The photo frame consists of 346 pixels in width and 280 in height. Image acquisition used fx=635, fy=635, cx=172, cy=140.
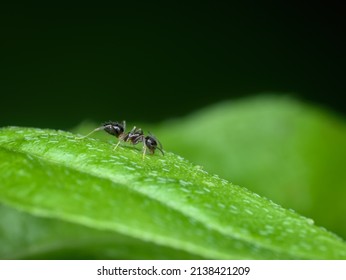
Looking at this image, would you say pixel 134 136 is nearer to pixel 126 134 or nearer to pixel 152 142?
pixel 126 134

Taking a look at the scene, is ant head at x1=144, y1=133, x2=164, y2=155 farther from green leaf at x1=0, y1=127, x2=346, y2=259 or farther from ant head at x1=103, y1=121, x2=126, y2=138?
green leaf at x1=0, y1=127, x2=346, y2=259

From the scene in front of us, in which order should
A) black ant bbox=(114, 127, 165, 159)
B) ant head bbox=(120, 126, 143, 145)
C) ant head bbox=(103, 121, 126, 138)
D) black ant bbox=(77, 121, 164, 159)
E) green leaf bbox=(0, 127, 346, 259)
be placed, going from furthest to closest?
ant head bbox=(103, 121, 126, 138) < ant head bbox=(120, 126, 143, 145) < black ant bbox=(77, 121, 164, 159) < black ant bbox=(114, 127, 165, 159) < green leaf bbox=(0, 127, 346, 259)

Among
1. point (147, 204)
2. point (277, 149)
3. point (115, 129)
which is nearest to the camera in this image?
point (147, 204)

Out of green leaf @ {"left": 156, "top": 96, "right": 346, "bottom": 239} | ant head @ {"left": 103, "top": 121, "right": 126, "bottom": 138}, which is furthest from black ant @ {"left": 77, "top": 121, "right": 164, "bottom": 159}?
green leaf @ {"left": 156, "top": 96, "right": 346, "bottom": 239}

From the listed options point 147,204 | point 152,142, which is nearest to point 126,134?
point 152,142
